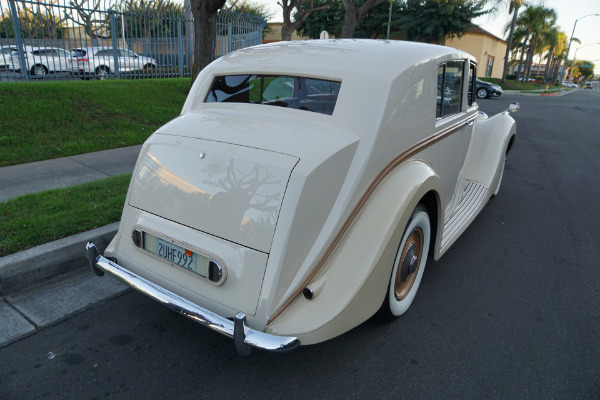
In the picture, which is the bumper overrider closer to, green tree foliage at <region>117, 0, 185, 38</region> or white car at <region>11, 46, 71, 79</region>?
white car at <region>11, 46, 71, 79</region>

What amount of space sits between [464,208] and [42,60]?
32.4 ft

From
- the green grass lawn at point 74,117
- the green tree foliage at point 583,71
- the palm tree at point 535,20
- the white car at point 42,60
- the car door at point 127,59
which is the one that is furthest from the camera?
the green tree foliage at point 583,71

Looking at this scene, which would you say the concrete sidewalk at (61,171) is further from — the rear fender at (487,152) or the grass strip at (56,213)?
the rear fender at (487,152)

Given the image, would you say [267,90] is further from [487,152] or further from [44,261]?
[487,152]

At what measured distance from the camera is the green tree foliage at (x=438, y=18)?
32188 mm

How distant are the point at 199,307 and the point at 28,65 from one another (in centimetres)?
951

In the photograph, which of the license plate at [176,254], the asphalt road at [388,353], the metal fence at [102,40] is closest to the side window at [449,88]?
the asphalt road at [388,353]

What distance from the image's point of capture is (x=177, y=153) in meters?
2.42

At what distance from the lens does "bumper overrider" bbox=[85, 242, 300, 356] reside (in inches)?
75.4

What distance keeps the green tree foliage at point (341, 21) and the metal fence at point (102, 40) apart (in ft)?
77.9

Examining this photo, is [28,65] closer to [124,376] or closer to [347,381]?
[124,376]

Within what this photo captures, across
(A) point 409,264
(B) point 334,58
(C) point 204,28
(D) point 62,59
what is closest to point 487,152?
(A) point 409,264

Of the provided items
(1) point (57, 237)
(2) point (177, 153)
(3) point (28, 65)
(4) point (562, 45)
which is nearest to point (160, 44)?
(3) point (28, 65)

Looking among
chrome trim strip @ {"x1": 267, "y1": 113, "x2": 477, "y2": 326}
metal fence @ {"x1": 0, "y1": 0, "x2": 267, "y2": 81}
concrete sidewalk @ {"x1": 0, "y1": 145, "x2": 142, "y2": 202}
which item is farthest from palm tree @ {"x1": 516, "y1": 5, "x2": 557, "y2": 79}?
chrome trim strip @ {"x1": 267, "y1": 113, "x2": 477, "y2": 326}
